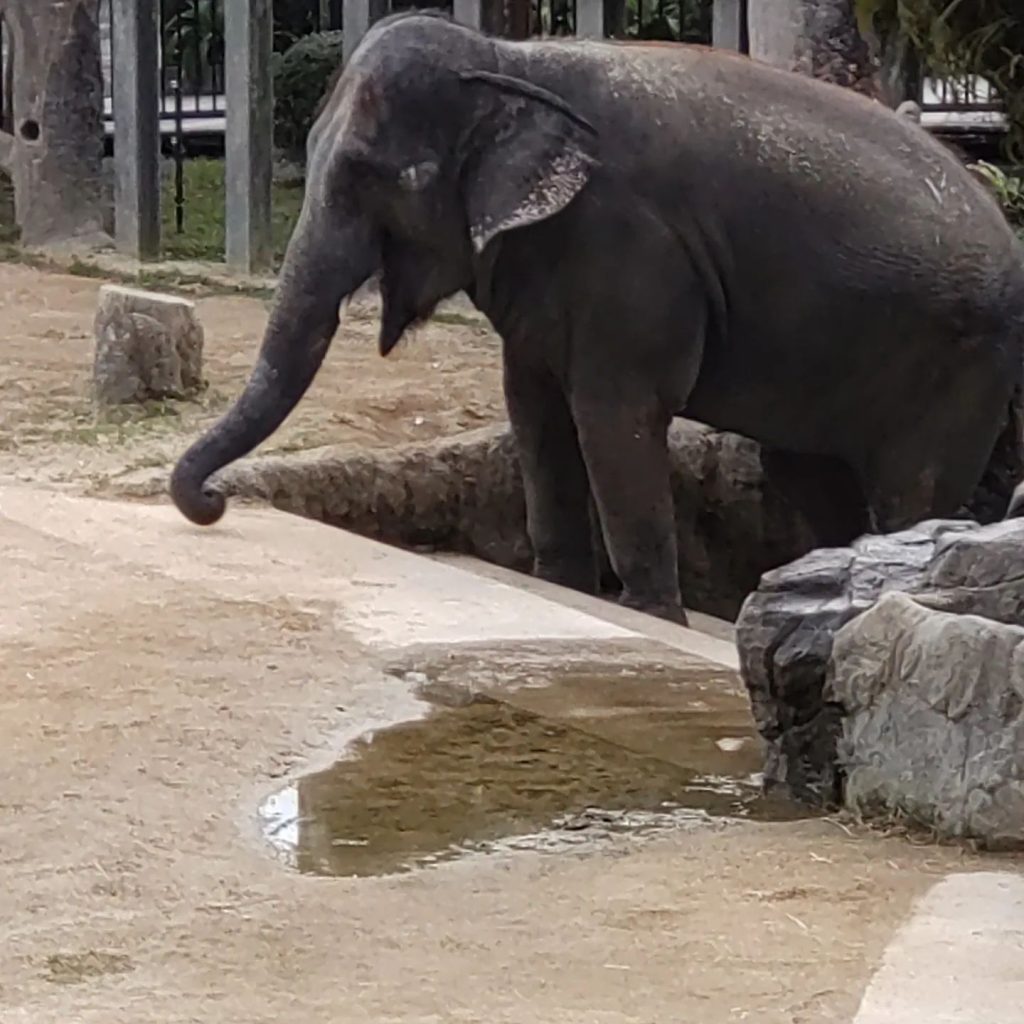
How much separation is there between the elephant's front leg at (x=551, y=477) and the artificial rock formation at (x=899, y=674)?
8.01 feet

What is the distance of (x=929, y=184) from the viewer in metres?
7.08

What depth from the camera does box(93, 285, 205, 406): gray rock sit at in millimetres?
9031

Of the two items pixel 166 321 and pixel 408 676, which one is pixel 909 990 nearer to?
pixel 408 676

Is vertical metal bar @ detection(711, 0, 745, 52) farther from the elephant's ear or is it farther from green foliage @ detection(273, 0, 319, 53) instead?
green foliage @ detection(273, 0, 319, 53)

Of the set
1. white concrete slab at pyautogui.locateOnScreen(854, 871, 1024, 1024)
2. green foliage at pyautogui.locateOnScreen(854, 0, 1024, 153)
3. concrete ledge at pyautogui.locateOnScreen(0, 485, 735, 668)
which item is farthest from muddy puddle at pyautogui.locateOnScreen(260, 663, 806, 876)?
green foliage at pyautogui.locateOnScreen(854, 0, 1024, 153)

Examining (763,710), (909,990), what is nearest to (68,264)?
(763,710)

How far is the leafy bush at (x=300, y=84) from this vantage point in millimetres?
18812

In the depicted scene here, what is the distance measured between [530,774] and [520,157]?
7.65ft

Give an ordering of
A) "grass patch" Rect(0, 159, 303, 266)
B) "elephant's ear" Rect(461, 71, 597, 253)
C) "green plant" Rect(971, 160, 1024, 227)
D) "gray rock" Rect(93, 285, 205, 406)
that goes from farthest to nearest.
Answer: "grass patch" Rect(0, 159, 303, 266), "green plant" Rect(971, 160, 1024, 227), "gray rock" Rect(93, 285, 205, 406), "elephant's ear" Rect(461, 71, 597, 253)

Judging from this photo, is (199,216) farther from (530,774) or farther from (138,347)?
(530,774)

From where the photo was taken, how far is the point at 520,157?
6.54m

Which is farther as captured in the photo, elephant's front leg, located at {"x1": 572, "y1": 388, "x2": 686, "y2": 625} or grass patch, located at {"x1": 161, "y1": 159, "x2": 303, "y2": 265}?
grass patch, located at {"x1": 161, "y1": 159, "x2": 303, "y2": 265}

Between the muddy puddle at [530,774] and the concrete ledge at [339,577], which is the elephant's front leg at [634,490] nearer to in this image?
the concrete ledge at [339,577]

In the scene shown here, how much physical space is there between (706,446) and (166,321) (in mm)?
2222
